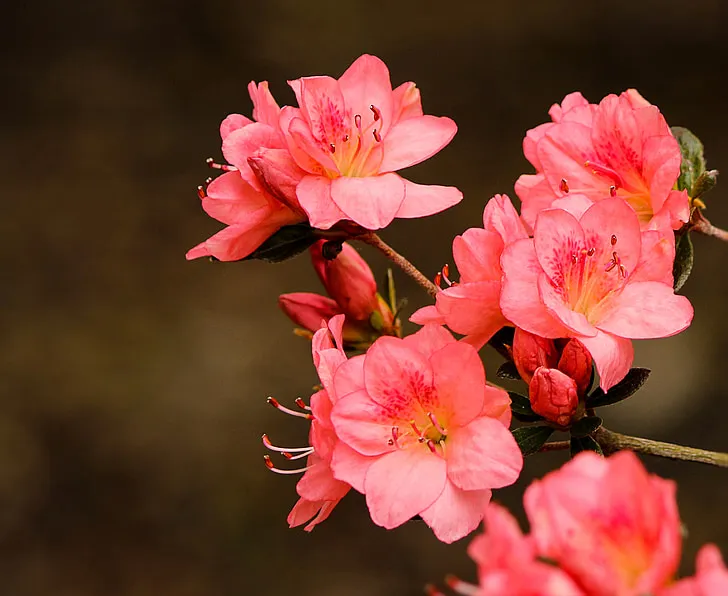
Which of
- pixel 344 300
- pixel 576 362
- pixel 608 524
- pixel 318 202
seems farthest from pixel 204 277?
pixel 608 524

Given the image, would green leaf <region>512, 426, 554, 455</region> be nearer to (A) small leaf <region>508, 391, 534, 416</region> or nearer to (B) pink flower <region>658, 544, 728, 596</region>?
(A) small leaf <region>508, 391, 534, 416</region>

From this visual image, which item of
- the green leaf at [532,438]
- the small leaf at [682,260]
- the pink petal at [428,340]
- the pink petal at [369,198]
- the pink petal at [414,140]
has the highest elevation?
the pink petal at [414,140]

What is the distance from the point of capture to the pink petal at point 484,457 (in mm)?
569

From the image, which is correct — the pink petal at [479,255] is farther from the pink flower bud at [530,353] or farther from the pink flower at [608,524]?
the pink flower at [608,524]

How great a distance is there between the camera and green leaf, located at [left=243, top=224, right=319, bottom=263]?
0.74 meters

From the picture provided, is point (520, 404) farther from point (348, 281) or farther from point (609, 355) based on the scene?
point (348, 281)

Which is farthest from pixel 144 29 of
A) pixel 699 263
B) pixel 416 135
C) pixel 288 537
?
pixel 416 135

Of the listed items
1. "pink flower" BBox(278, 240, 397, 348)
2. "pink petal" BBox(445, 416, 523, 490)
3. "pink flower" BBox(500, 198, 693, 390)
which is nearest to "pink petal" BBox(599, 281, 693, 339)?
"pink flower" BBox(500, 198, 693, 390)

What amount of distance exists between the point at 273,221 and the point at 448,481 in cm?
23

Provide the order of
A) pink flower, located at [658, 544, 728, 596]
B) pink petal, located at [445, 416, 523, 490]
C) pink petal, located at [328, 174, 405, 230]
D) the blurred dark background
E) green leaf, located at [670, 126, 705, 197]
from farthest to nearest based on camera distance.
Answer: the blurred dark background < green leaf, located at [670, 126, 705, 197] < pink petal, located at [328, 174, 405, 230] < pink petal, located at [445, 416, 523, 490] < pink flower, located at [658, 544, 728, 596]

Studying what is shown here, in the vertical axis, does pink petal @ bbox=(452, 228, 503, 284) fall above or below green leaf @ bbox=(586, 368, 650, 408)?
above

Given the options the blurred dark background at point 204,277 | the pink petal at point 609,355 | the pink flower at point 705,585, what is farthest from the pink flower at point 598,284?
the blurred dark background at point 204,277

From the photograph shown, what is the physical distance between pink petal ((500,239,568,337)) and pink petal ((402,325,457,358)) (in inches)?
1.7

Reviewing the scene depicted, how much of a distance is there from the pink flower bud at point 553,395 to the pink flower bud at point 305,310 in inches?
8.6
